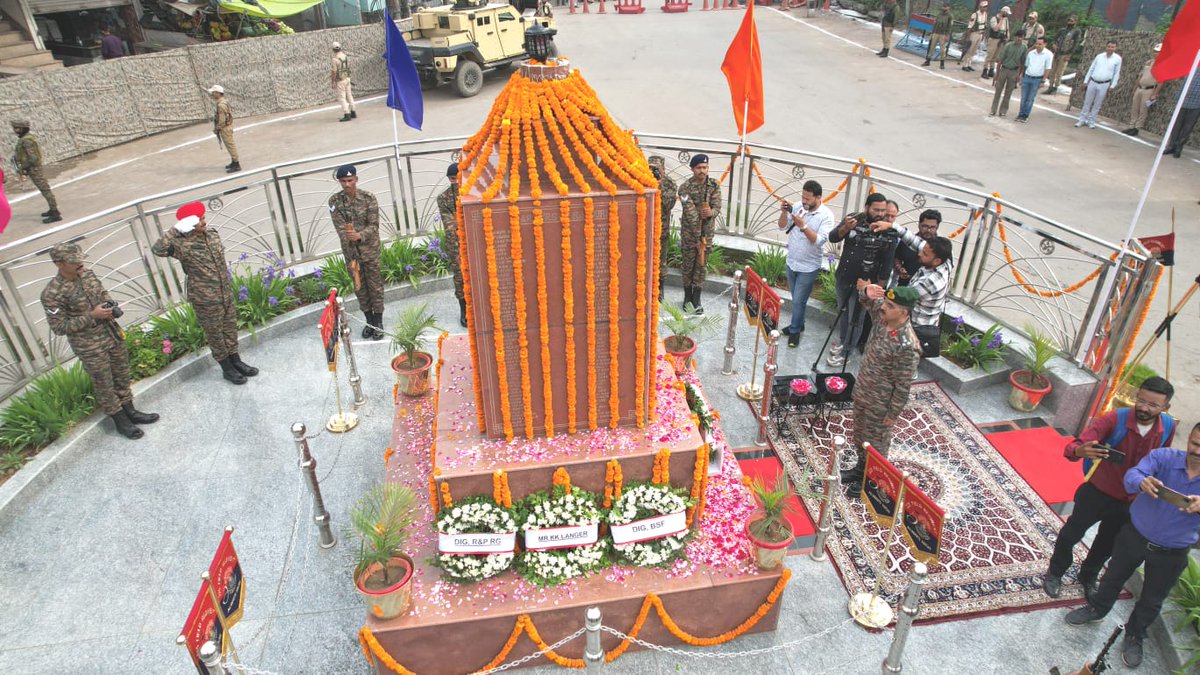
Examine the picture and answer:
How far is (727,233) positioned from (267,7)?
15790mm

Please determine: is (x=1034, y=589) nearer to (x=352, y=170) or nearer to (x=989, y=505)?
(x=989, y=505)

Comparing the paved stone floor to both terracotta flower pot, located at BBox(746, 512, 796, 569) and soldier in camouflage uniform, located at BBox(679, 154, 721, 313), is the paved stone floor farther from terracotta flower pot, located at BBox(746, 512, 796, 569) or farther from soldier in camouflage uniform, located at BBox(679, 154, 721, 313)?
soldier in camouflage uniform, located at BBox(679, 154, 721, 313)

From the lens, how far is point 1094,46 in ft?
52.8

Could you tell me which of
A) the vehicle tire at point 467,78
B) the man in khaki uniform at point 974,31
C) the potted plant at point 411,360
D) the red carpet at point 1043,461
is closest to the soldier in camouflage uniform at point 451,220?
the potted plant at point 411,360

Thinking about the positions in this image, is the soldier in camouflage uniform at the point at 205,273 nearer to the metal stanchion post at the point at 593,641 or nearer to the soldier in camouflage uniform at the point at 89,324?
→ the soldier in camouflage uniform at the point at 89,324

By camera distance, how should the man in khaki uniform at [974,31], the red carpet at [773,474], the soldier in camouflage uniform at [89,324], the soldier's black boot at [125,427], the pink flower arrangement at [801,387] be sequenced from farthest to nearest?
the man in khaki uniform at [974,31]
the soldier's black boot at [125,427]
the pink flower arrangement at [801,387]
the soldier in camouflage uniform at [89,324]
the red carpet at [773,474]

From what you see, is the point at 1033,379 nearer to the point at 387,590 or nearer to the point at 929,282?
the point at 929,282

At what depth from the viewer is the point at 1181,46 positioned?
6.75 metres

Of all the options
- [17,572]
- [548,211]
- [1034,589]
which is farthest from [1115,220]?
[17,572]

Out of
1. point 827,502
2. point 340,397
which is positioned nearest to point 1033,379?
point 827,502

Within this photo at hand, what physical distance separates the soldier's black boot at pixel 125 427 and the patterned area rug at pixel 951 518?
6121mm

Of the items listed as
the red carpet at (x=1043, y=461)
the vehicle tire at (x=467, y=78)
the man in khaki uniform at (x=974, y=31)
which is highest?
the man in khaki uniform at (x=974, y=31)

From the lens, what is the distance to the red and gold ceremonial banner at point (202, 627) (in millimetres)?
3631

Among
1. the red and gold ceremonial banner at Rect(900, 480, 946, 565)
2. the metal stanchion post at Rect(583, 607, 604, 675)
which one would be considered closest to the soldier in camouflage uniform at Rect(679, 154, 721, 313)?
Answer: the red and gold ceremonial banner at Rect(900, 480, 946, 565)
